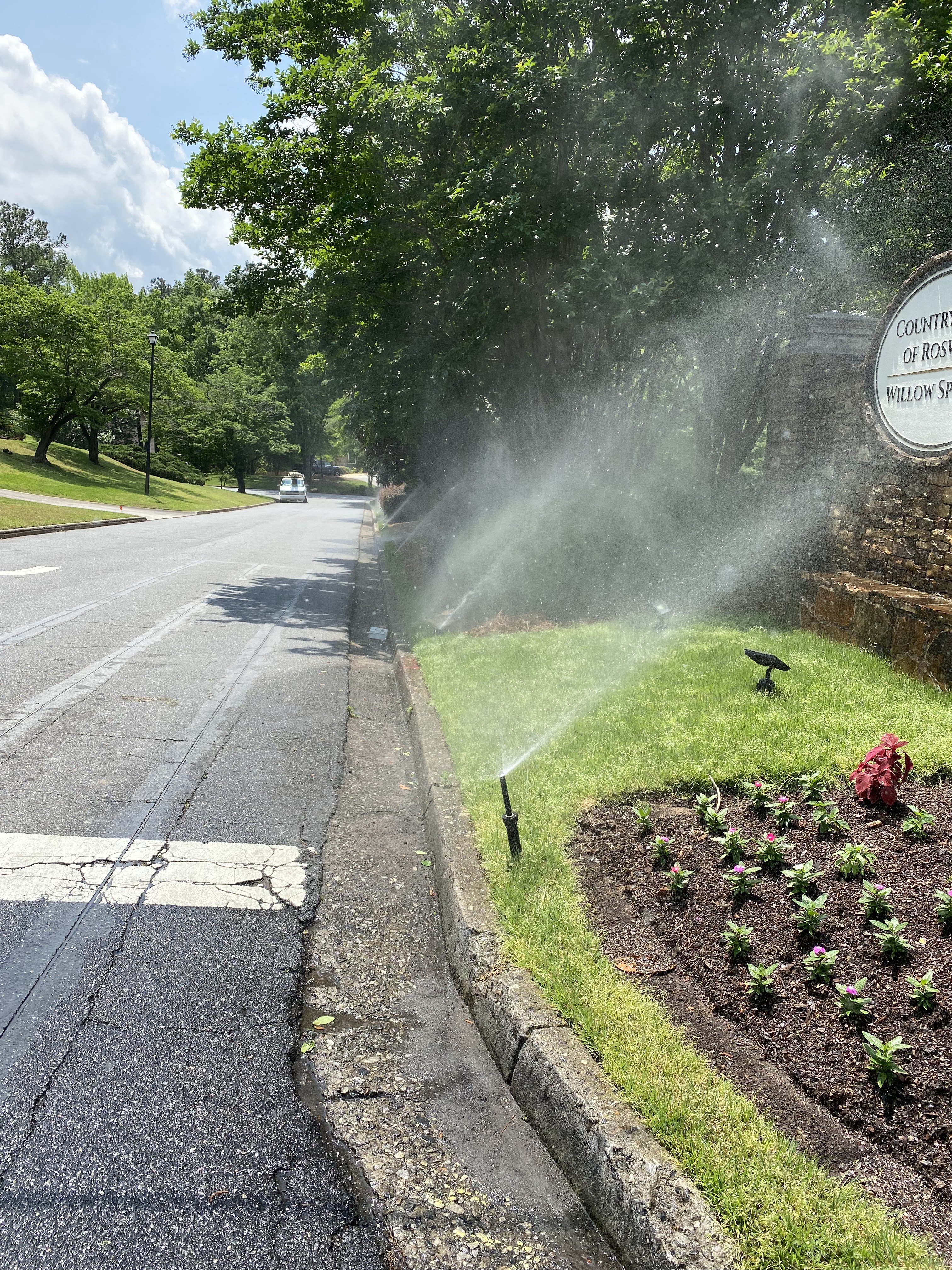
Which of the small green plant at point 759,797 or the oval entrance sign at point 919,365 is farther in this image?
the oval entrance sign at point 919,365

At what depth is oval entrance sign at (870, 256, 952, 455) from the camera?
5809 mm

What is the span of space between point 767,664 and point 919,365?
282 centimetres

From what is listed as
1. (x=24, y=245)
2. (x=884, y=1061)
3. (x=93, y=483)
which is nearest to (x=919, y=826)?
(x=884, y=1061)

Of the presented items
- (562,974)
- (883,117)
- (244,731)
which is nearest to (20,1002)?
(562,974)

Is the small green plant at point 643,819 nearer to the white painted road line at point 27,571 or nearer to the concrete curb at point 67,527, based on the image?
the white painted road line at point 27,571

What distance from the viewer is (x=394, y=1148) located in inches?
93.4

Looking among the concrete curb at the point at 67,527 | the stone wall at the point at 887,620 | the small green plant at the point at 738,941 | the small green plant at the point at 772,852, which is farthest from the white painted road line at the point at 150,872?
the concrete curb at the point at 67,527

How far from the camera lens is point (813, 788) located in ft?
12.6

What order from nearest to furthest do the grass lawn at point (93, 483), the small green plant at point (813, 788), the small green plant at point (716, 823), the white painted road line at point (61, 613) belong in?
the small green plant at point (716, 823) < the small green plant at point (813, 788) < the white painted road line at point (61, 613) < the grass lawn at point (93, 483)

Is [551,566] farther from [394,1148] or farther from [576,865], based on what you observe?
[394,1148]

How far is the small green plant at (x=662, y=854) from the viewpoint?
357 cm

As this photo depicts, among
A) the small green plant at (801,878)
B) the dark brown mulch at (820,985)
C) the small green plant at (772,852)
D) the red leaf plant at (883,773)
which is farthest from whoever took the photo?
the red leaf plant at (883,773)

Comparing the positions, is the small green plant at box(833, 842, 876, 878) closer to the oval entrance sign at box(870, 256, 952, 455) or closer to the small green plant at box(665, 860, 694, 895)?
the small green plant at box(665, 860, 694, 895)

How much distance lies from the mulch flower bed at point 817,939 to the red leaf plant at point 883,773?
0.07 meters
